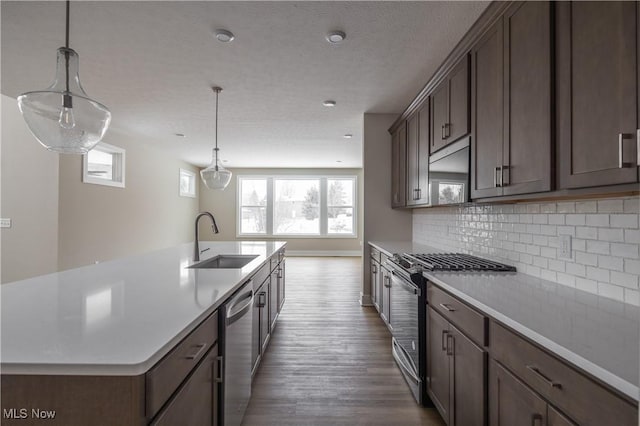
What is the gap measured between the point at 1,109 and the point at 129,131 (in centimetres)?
163

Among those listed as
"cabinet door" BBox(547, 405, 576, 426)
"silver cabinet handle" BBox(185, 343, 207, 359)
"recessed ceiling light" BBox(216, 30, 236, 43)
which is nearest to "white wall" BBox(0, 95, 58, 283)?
"recessed ceiling light" BBox(216, 30, 236, 43)

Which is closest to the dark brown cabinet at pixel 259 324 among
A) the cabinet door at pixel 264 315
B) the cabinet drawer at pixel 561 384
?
the cabinet door at pixel 264 315

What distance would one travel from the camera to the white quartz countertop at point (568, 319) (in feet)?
2.52

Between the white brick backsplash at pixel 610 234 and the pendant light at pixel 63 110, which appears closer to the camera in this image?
the white brick backsplash at pixel 610 234

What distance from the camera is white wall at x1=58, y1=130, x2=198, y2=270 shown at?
4410 mm

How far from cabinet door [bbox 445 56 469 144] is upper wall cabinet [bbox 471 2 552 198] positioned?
0.28 ft

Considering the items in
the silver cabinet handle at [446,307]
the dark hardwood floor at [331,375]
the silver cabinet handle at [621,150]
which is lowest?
the dark hardwood floor at [331,375]

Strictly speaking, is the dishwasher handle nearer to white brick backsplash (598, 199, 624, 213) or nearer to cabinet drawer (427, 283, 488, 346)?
cabinet drawer (427, 283, 488, 346)

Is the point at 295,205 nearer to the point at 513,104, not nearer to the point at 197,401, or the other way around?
the point at 513,104

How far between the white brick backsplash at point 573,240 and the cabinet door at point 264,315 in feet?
5.93

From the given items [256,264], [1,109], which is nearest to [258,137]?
[1,109]

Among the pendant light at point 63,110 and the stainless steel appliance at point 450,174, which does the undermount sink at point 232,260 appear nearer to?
the pendant light at point 63,110

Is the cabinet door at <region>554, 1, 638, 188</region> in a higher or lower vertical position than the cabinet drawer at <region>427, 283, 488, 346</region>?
higher

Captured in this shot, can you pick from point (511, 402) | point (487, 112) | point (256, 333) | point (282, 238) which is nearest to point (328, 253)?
point (282, 238)
